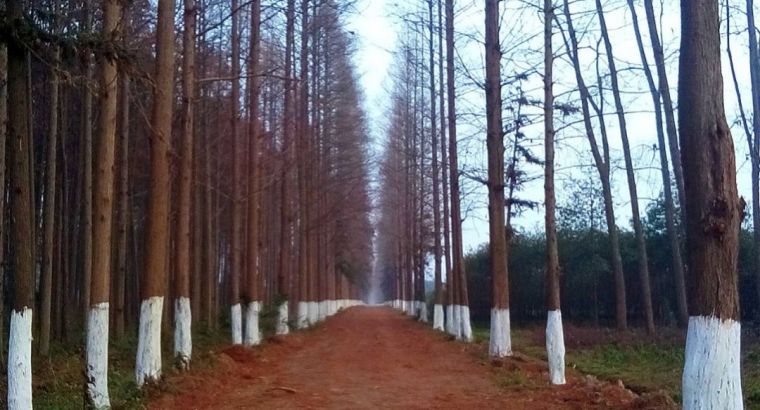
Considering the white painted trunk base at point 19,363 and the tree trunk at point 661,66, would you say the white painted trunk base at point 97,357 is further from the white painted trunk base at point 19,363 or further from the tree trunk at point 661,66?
the tree trunk at point 661,66

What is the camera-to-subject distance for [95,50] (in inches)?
440

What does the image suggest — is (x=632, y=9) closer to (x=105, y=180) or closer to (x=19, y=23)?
(x=105, y=180)

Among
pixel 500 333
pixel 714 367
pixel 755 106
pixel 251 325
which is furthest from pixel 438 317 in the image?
pixel 714 367

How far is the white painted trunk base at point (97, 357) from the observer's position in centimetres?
1264

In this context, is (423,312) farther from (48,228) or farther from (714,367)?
(714,367)

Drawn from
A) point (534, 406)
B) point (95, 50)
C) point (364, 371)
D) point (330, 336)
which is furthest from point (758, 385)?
point (330, 336)

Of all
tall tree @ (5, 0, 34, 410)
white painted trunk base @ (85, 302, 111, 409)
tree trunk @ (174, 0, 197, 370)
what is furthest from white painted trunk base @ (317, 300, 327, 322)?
tall tree @ (5, 0, 34, 410)

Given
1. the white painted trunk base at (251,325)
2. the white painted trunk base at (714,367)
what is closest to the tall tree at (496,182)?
the white painted trunk base at (251,325)

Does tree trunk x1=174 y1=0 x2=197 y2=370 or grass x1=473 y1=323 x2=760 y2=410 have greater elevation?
tree trunk x1=174 y1=0 x2=197 y2=370

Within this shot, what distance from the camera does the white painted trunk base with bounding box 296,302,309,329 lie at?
3891cm

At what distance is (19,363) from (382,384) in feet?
26.5

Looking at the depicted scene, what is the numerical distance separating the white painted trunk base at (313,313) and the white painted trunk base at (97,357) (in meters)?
29.5

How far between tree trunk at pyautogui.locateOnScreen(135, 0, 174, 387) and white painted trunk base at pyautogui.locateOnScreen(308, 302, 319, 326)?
2648 centimetres

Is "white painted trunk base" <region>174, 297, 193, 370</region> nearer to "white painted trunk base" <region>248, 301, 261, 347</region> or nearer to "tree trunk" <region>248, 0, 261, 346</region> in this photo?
"tree trunk" <region>248, 0, 261, 346</region>
